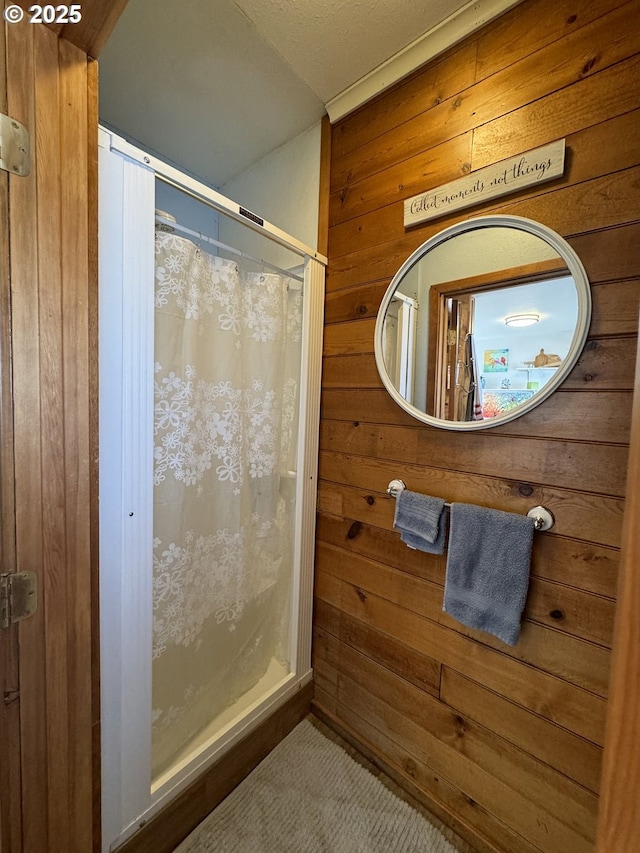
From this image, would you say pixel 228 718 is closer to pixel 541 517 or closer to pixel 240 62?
pixel 541 517

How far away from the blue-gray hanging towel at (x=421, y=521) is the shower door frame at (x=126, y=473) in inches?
29.6

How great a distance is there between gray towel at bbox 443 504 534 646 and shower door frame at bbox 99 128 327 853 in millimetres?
866

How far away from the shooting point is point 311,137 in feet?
4.79

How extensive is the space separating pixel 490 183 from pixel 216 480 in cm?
120

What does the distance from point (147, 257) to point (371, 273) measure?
740 mm

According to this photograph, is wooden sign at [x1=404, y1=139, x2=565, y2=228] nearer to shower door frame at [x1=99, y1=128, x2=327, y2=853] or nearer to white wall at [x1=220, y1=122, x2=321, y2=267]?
white wall at [x1=220, y1=122, x2=321, y2=267]

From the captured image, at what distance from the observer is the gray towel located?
Answer: 91 centimetres

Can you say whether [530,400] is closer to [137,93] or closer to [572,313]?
[572,313]

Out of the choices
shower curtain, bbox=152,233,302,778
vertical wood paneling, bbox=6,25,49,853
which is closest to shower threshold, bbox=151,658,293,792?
shower curtain, bbox=152,233,302,778

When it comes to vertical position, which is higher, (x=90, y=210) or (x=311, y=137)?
(x=311, y=137)

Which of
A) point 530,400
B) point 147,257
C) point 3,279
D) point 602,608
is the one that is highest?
point 147,257

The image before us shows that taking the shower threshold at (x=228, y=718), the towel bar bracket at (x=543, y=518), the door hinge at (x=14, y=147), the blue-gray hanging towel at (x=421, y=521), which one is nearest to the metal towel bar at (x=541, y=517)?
the towel bar bracket at (x=543, y=518)

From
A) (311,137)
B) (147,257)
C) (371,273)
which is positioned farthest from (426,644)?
(311,137)

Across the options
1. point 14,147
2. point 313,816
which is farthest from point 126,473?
point 313,816
